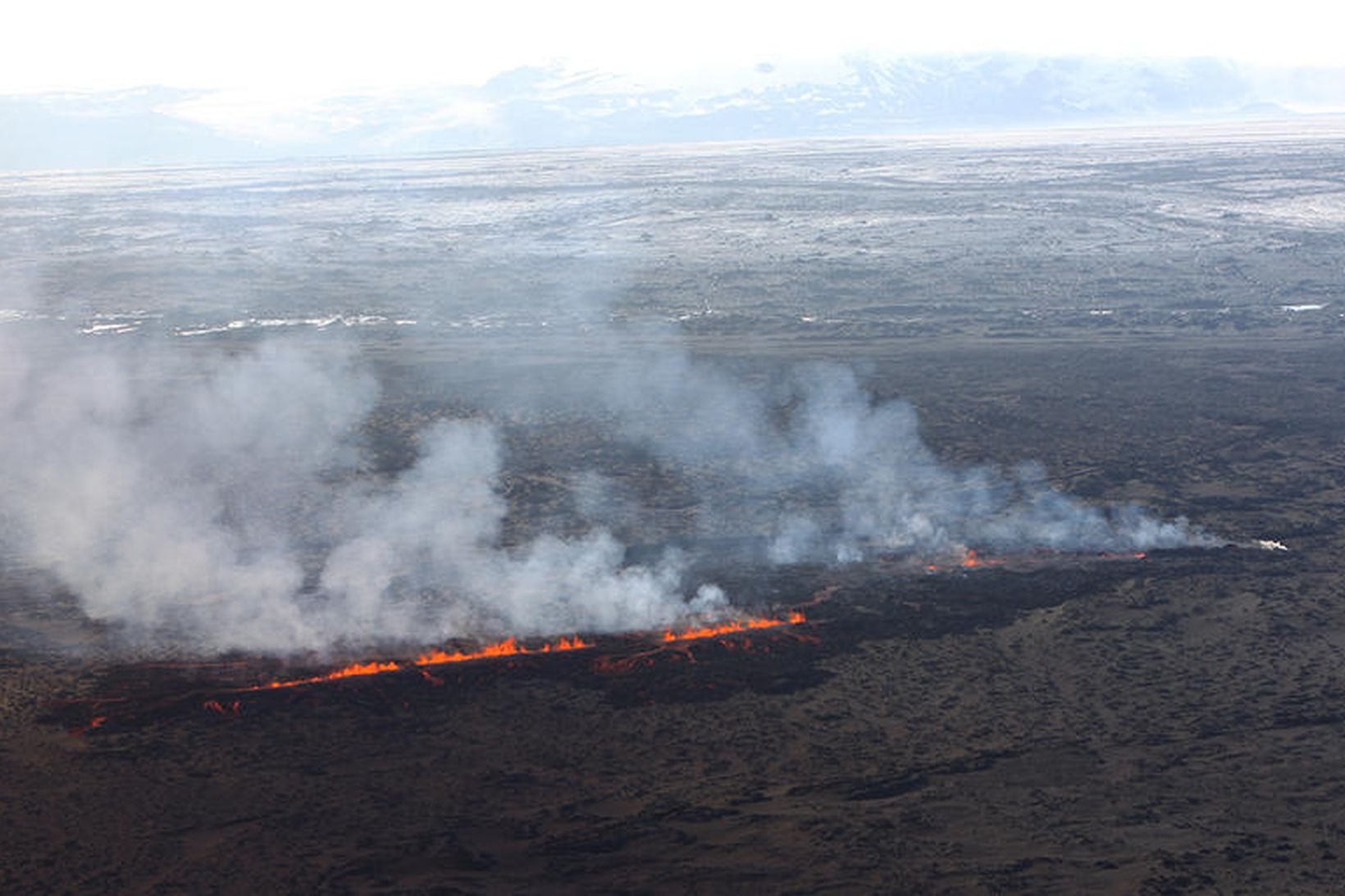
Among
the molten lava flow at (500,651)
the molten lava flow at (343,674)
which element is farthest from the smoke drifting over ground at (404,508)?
the molten lava flow at (343,674)

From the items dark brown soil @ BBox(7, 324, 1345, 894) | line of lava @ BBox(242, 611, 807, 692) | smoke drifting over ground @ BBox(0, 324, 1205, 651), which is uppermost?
smoke drifting over ground @ BBox(0, 324, 1205, 651)

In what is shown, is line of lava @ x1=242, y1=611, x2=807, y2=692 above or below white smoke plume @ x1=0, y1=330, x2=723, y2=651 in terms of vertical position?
below

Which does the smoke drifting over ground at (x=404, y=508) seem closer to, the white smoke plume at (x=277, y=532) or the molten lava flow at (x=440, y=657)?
the white smoke plume at (x=277, y=532)

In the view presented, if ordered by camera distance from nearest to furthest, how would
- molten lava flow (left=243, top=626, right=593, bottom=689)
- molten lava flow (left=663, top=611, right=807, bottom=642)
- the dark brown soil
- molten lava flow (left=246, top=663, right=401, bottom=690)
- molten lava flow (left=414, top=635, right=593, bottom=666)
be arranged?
1. the dark brown soil
2. molten lava flow (left=246, top=663, right=401, bottom=690)
3. molten lava flow (left=243, top=626, right=593, bottom=689)
4. molten lava flow (left=414, top=635, right=593, bottom=666)
5. molten lava flow (left=663, top=611, right=807, bottom=642)

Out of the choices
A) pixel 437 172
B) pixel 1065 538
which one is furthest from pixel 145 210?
pixel 1065 538

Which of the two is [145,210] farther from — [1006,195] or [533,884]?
[533,884]

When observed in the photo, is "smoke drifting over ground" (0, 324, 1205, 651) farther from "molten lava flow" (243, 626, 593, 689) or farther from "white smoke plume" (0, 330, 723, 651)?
"molten lava flow" (243, 626, 593, 689)

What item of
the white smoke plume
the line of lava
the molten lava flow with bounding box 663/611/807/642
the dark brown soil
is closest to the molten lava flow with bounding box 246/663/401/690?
the line of lava
